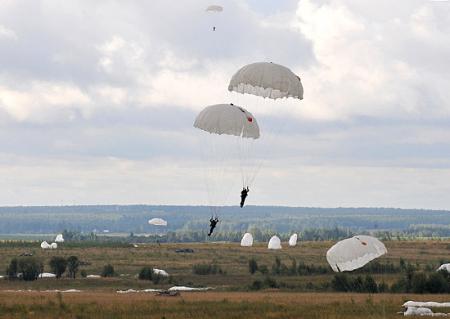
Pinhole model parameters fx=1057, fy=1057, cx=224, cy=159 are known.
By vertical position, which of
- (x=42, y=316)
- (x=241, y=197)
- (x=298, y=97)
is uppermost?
(x=298, y=97)

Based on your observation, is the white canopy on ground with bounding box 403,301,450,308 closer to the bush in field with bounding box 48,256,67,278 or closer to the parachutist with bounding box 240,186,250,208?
the parachutist with bounding box 240,186,250,208

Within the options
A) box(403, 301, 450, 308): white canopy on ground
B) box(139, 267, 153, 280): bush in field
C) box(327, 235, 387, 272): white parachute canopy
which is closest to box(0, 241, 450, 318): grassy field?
box(403, 301, 450, 308): white canopy on ground

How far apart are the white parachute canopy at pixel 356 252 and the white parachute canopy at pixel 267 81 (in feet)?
48.9

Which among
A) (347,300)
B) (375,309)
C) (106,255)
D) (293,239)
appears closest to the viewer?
(375,309)

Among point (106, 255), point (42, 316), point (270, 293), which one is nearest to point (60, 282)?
point (270, 293)

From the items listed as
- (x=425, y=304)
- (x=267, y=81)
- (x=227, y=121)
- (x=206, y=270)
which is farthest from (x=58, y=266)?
(x=425, y=304)

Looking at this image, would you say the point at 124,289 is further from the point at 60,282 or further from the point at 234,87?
the point at 234,87

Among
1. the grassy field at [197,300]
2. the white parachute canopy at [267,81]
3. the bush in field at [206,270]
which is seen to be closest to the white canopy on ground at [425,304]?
the grassy field at [197,300]

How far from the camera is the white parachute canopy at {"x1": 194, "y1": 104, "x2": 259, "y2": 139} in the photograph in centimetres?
5481

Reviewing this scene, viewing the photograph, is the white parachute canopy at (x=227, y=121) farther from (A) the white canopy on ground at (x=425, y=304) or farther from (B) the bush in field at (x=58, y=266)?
(B) the bush in field at (x=58, y=266)

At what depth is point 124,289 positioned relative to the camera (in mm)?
68375

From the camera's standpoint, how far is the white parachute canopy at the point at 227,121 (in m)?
54.8

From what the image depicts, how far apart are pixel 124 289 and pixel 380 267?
1078 inches

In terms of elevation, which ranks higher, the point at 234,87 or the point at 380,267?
the point at 234,87
